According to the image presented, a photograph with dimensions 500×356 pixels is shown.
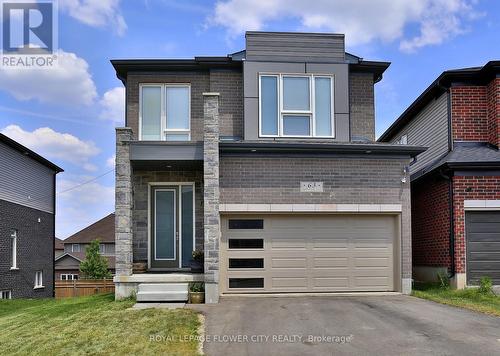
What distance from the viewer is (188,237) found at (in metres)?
14.0

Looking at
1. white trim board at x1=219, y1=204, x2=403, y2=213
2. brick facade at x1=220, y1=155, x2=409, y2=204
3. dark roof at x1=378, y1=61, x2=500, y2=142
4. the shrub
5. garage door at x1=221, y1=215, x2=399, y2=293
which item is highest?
dark roof at x1=378, y1=61, x2=500, y2=142

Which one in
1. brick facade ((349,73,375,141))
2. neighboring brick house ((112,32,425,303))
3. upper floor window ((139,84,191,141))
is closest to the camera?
neighboring brick house ((112,32,425,303))

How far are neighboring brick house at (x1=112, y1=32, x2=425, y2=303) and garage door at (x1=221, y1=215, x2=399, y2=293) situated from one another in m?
0.03

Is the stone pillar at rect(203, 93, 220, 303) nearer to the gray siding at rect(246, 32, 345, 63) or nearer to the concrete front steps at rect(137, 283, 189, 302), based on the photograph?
the concrete front steps at rect(137, 283, 189, 302)

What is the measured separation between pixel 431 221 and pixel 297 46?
6.55 metres

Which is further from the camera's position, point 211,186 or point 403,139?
point 403,139

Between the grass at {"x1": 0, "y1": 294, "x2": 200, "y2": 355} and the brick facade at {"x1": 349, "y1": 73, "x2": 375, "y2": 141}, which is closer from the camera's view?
the grass at {"x1": 0, "y1": 294, "x2": 200, "y2": 355}

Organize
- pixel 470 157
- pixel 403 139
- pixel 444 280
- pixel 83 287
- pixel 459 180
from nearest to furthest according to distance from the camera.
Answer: pixel 459 180
pixel 444 280
pixel 470 157
pixel 403 139
pixel 83 287

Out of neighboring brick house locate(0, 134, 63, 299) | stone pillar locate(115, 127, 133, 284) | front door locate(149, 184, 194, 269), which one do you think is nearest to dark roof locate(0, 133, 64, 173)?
neighboring brick house locate(0, 134, 63, 299)

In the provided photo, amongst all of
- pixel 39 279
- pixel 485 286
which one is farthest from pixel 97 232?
pixel 485 286

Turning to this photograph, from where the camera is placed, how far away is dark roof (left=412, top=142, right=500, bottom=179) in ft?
44.5

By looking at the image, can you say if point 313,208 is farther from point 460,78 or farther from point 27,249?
point 27,249

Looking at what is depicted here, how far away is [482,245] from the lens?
13.6 metres

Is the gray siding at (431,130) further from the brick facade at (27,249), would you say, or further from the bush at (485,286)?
the brick facade at (27,249)
